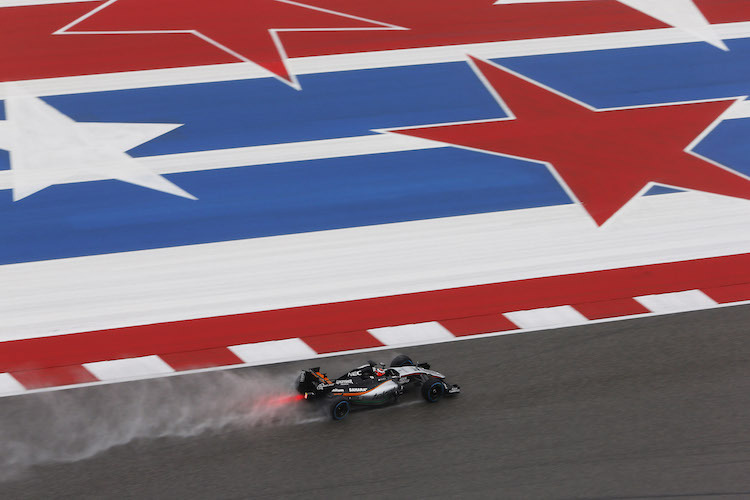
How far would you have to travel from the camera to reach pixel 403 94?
35.7 feet

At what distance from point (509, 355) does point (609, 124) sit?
3967 mm

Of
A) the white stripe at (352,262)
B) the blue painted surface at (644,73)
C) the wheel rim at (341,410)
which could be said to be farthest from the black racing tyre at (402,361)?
the blue painted surface at (644,73)

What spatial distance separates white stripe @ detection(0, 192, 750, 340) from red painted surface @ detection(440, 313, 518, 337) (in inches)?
19.6

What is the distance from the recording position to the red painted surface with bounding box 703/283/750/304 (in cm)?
848

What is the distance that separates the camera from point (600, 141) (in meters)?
10.3

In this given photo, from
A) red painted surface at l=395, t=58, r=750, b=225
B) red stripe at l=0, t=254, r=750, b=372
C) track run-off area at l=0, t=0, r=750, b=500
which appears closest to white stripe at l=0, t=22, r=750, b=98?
track run-off area at l=0, t=0, r=750, b=500

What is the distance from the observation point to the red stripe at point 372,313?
308 inches

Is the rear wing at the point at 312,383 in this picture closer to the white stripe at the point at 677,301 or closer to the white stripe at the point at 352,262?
the white stripe at the point at 352,262

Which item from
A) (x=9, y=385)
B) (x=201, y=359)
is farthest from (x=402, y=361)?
(x=9, y=385)

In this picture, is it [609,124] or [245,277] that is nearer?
[245,277]

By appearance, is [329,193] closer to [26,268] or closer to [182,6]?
[26,268]

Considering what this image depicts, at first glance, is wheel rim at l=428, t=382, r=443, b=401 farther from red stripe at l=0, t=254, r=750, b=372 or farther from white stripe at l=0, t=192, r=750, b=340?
white stripe at l=0, t=192, r=750, b=340

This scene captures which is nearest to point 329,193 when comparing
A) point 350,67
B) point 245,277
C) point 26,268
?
point 245,277

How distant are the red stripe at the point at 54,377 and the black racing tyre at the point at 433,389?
2.79 m
